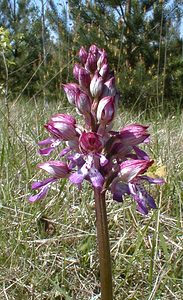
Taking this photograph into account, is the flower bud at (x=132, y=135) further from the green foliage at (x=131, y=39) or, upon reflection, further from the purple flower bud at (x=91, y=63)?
the green foliage at (x=131, y=39)

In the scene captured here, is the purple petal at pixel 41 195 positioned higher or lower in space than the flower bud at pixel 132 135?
lower

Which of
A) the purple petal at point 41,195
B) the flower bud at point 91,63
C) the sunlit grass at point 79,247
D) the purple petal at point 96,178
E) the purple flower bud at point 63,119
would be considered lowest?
the sunlit grass at point 79,247

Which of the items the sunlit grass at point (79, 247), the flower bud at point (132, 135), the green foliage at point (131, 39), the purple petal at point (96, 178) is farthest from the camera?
the green foliage at point (131, 39)

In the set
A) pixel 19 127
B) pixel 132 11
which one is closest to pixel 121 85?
pixel 132 11

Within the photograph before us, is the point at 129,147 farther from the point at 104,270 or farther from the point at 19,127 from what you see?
the point at 19,127

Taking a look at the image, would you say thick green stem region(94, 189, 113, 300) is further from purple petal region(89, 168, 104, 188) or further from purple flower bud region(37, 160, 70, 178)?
purple flower bud region(37, 160, 70, 178)

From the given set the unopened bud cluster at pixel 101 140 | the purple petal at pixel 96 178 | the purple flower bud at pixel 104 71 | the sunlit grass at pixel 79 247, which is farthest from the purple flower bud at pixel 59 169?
the sunlit grass at pixel 79 247

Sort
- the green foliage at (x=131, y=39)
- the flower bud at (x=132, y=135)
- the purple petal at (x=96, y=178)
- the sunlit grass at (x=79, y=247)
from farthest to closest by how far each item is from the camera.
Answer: the green foliage at (x=131, y=39), the sunlit grass at (x=79, y=247), the flower bud at (x=132, y=135), the purple petal at (x=96, y=178)
